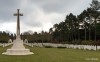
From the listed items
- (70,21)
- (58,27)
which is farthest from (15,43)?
(58,27)

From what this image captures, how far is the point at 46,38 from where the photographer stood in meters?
143

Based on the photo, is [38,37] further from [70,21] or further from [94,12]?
[94,12]

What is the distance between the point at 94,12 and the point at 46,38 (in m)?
59.7

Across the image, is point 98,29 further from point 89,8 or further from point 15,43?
point 15,43

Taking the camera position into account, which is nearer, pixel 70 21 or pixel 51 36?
pixel 70 21

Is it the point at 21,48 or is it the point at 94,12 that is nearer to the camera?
the point at 21,48

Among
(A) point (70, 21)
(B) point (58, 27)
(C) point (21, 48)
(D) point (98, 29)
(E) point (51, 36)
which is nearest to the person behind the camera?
(C) point (21, 48)

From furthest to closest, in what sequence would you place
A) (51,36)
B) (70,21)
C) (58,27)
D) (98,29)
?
(51,36), (58,27), (70,21), (98,29)

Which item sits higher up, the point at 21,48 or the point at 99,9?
the point at 99,9

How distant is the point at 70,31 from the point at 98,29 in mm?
26436

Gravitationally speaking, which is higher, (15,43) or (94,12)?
(94,12)

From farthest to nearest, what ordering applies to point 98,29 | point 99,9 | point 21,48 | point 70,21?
point 70,21, point 98,29, point 99,9, point 21,48

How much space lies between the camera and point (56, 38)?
13750 cm

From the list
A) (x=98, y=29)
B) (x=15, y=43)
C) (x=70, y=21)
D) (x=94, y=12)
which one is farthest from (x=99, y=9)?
(x=15, y=43)
